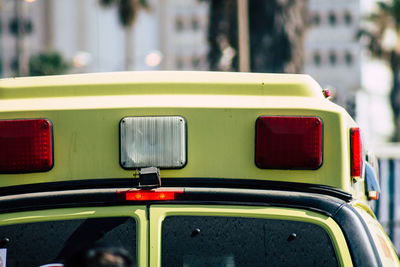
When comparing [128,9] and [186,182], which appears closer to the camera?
[186,182]

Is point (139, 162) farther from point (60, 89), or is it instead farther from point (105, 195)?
point (60, 89)

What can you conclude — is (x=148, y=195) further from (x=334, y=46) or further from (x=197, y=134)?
(x=334, y=46)

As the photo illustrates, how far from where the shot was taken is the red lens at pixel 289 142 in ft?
9.33

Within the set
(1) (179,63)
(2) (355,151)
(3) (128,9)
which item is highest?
(3) (128,9)

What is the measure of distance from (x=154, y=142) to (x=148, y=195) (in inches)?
7.2

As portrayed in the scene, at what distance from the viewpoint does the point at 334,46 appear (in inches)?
3629

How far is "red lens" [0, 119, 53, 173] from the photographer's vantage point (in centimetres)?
287

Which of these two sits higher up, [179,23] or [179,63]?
[179,23]

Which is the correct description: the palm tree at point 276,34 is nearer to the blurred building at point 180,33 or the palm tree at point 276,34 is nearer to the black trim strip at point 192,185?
the black trim strip at point 192,185

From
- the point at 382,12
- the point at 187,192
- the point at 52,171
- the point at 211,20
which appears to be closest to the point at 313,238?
the point at 187,192

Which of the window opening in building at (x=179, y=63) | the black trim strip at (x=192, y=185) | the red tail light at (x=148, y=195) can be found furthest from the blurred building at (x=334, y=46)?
A: the red tail light at (x=148, y=195)

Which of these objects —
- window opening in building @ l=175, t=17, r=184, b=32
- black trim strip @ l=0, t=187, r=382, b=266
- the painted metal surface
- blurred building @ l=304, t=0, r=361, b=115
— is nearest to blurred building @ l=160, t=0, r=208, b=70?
window opening in building @ l=175, t=17, r=184, b=32

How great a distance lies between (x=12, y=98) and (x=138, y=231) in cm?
71

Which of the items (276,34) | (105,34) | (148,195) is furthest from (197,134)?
(105,34)
